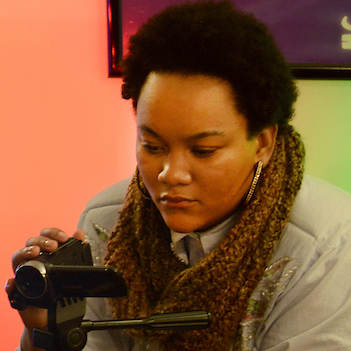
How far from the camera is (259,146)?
76 centimetres

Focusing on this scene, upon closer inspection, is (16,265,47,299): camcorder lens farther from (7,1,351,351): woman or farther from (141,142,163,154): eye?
(141,142,163,154): eye

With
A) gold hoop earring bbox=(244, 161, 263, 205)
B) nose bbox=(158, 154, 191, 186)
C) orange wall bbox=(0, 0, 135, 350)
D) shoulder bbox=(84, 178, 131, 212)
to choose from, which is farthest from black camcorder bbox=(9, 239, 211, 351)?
orange wall bbox=(0, 0, 135, 350)

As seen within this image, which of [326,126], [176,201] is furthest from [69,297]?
[326,126]

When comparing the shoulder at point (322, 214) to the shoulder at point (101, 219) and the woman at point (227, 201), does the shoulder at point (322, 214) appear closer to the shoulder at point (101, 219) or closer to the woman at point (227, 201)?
the woman at point (227, 201)

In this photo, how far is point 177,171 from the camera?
0.67m

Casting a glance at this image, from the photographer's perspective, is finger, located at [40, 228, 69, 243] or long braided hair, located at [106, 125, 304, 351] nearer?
finger, located at [40, 228, 69, 243]

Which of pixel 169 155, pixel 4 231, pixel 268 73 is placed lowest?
pixel 4 231

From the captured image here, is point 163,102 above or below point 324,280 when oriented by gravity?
above

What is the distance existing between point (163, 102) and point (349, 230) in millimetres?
410

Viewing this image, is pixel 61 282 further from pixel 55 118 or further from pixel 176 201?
pixel 55 118

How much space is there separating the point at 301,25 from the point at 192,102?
0.70 meters

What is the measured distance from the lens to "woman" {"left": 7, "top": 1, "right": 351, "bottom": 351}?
2.15 ft

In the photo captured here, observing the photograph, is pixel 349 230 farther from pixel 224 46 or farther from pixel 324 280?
pixel 224 46

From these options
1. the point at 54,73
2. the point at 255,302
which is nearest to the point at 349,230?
the point at 255,302
